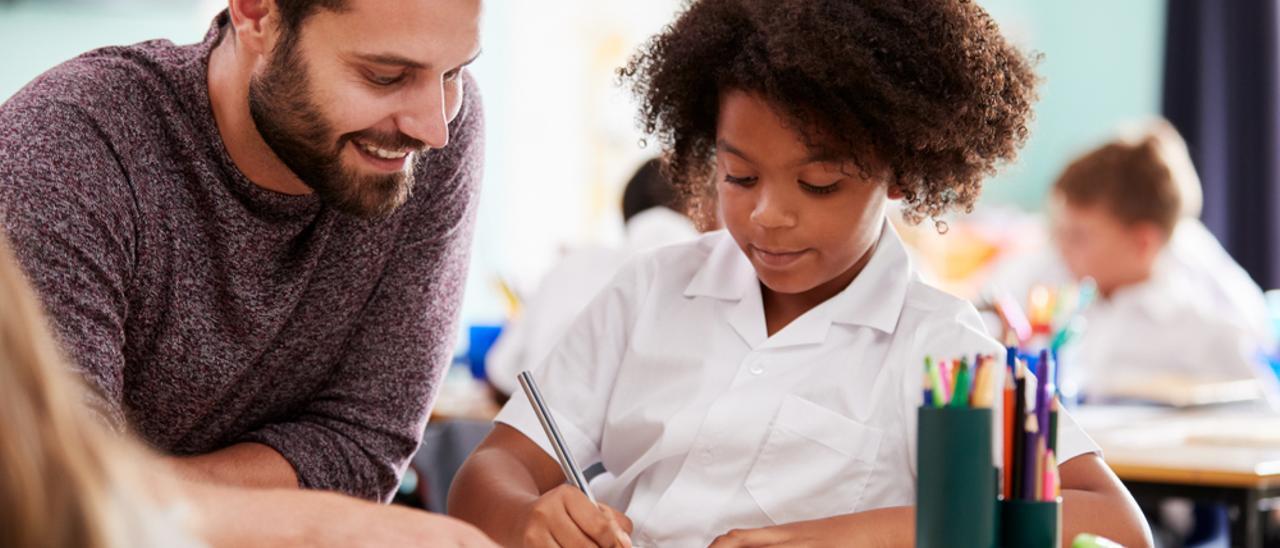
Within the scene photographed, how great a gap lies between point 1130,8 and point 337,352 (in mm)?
5322

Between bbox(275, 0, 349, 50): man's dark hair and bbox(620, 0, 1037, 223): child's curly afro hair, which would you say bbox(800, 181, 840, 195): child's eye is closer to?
bbox(620, 0, 1037, 223): child's curly afro hair

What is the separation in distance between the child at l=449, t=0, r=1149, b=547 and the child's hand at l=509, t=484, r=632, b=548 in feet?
0.03

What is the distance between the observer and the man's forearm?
51.7 inches

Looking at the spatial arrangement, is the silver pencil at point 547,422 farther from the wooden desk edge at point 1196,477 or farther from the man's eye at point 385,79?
the wooden desk edge at point 1196,477

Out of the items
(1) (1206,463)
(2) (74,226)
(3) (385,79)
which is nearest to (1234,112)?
(1) (1206,463)

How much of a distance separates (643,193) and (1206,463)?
1395mm

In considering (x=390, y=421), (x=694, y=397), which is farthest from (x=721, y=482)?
(x=390, y=421)

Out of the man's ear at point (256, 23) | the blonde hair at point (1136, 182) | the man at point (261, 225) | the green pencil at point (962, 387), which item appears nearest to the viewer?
the green pencil at point (962, 387)

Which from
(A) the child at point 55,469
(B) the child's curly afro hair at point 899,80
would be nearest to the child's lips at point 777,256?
(B) the child's curly afro hair at point 899,80

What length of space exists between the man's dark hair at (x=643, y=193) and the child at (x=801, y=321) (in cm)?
171

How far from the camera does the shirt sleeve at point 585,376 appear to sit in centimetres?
139

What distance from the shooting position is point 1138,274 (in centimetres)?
363

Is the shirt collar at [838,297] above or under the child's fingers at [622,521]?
above

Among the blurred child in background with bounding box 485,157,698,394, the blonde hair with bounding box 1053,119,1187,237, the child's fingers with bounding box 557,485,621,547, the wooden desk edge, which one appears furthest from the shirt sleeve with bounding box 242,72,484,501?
the blonde hair with bounding box 1053,119,1187,237
